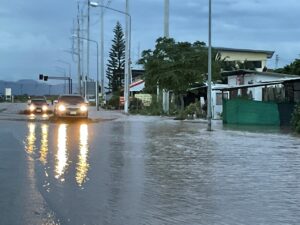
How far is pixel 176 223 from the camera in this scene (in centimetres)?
777

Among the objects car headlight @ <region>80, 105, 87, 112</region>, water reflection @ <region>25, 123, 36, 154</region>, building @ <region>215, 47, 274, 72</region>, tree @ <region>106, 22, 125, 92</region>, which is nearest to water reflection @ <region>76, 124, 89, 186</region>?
water reflection @ <region>25, 123, 36, 154</region>

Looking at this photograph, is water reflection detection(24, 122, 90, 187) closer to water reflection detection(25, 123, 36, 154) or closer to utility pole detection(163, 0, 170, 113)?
water reflection detection(25, 123, 36, 154)

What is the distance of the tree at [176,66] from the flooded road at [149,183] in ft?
69.8

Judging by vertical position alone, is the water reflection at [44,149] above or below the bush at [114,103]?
below

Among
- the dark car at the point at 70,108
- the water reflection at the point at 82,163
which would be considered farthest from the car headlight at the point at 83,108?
the water reflection at the point at 82,163

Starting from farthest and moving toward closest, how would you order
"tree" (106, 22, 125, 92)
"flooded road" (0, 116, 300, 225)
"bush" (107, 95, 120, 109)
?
"tree" (106, 22, 125, 92)
"bush" (107, 95, 120, 109)
"flooded road" (0, 116, 300, 225)

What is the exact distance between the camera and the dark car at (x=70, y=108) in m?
36.2

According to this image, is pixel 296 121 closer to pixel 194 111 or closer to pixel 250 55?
pixel 194 111

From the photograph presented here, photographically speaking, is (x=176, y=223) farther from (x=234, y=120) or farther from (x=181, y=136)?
(x=234, y=120)

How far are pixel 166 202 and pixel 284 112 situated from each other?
82.3ft

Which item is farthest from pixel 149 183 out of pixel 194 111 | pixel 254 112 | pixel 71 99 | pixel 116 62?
pixel 116 62

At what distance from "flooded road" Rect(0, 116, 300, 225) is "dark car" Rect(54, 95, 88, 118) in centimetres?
1623

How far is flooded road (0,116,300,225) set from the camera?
27.2ft

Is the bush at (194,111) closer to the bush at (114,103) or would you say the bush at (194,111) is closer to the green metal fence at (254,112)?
the green metal fence at (254,112)
